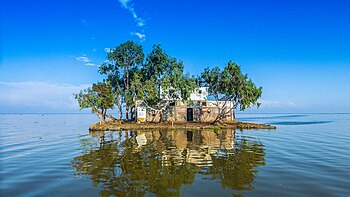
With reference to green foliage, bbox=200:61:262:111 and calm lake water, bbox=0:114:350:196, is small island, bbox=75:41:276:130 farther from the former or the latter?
calm lake water, bbox=0:114:350:196

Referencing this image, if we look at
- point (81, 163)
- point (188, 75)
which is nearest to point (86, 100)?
point (188, 75)

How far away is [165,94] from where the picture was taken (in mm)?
42406

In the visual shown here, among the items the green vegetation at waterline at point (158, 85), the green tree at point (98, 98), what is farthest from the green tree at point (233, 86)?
the green tree at point (98, 98)

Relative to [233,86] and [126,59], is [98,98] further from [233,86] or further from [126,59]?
[233,86]

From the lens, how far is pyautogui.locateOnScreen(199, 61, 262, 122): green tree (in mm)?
42688

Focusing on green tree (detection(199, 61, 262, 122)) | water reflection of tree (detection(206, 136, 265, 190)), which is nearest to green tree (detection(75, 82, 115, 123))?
green tree (detection(199, 61, 262, 122))

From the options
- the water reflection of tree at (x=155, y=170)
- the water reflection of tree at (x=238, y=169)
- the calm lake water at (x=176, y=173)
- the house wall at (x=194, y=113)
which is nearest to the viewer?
the calm lake water at (x=176, y=173)

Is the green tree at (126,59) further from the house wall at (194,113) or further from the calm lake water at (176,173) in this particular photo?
the calm lake water at (176,173)

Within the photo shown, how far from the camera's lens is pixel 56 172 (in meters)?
13.7

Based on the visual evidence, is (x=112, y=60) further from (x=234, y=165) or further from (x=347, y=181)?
(x=347, y=181)

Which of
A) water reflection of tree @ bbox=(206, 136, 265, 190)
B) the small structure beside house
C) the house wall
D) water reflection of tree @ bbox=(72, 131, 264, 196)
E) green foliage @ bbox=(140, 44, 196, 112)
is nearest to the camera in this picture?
water reflection of tree @ bbox=(72, 131, 264, 196)

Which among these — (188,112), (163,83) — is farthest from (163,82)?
(188,112)

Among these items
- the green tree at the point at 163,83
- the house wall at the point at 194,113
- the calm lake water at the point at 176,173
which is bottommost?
the calm lake water at the point at 176,173

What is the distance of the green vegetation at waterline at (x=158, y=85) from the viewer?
139 feet
